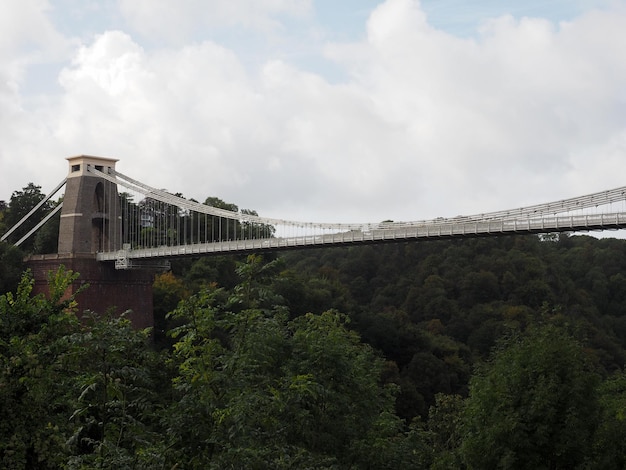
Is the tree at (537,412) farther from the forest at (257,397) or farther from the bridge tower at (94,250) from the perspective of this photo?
the bridge tower at (94,250)

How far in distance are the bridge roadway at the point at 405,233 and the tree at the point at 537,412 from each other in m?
11.5

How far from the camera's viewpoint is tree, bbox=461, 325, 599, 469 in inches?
576

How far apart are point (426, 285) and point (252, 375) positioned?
52.1m

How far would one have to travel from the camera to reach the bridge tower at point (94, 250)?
39.9m

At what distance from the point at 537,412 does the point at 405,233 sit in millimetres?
17822

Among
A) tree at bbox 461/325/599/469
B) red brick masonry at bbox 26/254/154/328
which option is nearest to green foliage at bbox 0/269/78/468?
tree at bbox 461/325/599/469

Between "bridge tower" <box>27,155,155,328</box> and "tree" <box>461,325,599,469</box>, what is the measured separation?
86.9 ft

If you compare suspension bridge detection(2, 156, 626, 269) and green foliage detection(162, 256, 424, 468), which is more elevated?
suspension bridge detection(2, 156, 626, 269)

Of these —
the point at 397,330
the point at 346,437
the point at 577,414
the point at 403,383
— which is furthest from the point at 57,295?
the point at 397,330

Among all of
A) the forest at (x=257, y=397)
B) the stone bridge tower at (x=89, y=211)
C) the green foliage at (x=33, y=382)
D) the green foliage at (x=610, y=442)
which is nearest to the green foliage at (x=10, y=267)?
the stone bridge tower at (x=89, y=211)

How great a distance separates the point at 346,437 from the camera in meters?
13.0

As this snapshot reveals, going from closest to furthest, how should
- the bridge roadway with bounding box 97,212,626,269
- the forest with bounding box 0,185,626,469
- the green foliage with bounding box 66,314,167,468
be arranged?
the green foliage with bounding box 66,314,167,468
the forest with bounding box 0,185,626,469
the bridge roadway with bounding box 97,212,626,269

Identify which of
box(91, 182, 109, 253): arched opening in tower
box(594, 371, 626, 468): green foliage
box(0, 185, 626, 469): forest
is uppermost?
box(91, 182, 109, 253): arched opening in tower

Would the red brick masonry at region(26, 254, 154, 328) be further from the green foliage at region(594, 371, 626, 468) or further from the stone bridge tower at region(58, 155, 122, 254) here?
the green foliage at region(594, 371, 626, 468)
